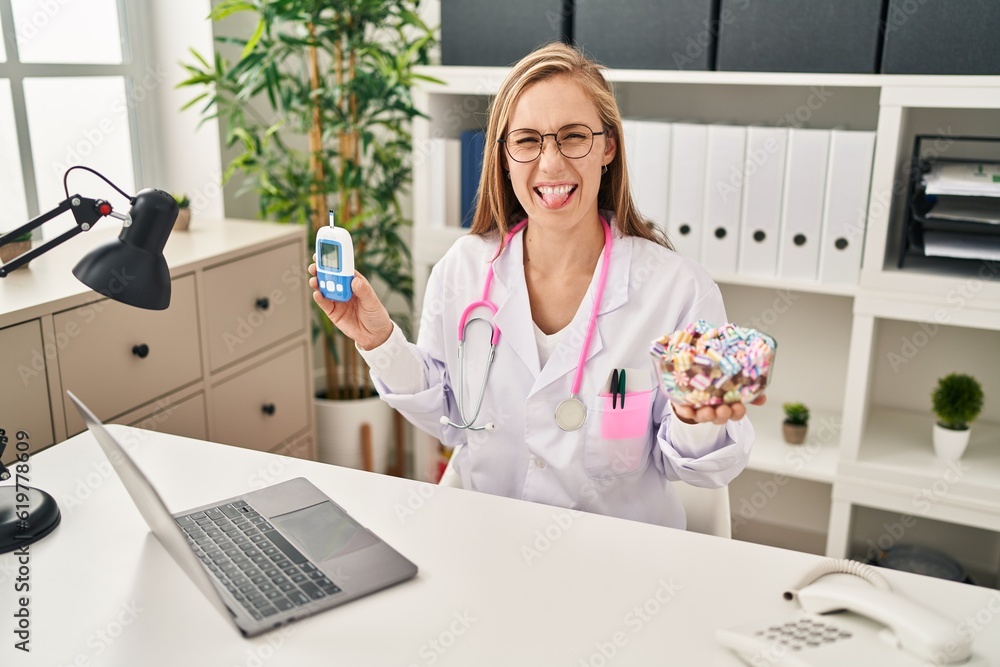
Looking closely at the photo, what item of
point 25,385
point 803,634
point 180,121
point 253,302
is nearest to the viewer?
point 803,634

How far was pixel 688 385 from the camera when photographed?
1096 mm

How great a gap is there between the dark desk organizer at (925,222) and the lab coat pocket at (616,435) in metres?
1.02

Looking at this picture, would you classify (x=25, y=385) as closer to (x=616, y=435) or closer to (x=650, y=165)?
(x=616, y=435)

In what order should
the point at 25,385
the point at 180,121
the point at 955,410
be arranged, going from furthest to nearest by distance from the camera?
the point at 180,121
the point at 955,410
the point at 25,385

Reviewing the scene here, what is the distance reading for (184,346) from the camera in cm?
211

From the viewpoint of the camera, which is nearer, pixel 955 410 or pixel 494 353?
pixel 494 353

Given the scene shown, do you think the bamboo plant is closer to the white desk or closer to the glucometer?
the glucometer

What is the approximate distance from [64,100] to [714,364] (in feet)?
6.99

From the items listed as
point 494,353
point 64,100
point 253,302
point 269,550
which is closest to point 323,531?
point 269,550

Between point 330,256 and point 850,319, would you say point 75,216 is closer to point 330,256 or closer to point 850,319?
point 330,256

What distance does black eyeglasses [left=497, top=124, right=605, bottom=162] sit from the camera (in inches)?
62.0

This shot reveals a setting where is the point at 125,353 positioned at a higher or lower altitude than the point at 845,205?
lower

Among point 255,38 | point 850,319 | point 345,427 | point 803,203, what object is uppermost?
→ point 255,38

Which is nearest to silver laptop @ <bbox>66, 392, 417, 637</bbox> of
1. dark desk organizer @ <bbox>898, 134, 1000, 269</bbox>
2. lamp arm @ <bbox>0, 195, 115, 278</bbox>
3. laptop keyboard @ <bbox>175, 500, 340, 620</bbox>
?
laptop keyboard @ <bbox>175, 500, 340, 620</bbox>
